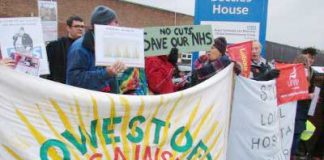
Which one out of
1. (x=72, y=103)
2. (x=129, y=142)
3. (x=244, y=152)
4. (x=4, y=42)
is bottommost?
(x=244, y=152)

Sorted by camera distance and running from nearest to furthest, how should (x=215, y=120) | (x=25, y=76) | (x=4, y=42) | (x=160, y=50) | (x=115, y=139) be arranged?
1. (x=25, y=76)
2. (x=115, y=139)
3. (x=4, y=42)
4. (x=215, y=120)
5. (x=160, y=50)

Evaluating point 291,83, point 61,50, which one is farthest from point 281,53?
point 61,50

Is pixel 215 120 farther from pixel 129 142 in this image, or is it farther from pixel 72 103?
Result: pixel 72 103

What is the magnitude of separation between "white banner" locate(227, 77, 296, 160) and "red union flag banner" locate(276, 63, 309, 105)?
248mm

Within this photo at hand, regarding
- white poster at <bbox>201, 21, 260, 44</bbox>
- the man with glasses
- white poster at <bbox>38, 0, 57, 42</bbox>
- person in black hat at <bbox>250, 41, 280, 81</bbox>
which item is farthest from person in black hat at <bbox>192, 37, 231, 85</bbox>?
white poster at <bbox>201, 21, 260, 44</bbox>

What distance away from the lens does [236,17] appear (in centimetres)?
736

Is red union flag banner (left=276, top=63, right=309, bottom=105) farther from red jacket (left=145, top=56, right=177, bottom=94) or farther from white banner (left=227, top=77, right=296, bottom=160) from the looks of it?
red jacket (left=145, top=56, right=177, bottom=94)

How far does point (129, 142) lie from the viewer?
382 centimetres

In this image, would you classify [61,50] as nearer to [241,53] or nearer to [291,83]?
[241,53]

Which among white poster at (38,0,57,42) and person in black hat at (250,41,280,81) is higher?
white poster at (38,0,57,42)

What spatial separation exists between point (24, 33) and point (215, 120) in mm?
1630

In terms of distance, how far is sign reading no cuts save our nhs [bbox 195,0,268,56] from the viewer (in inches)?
288

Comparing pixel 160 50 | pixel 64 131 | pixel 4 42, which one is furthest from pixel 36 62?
pixel 160 50

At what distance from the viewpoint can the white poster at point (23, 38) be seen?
4102mm
